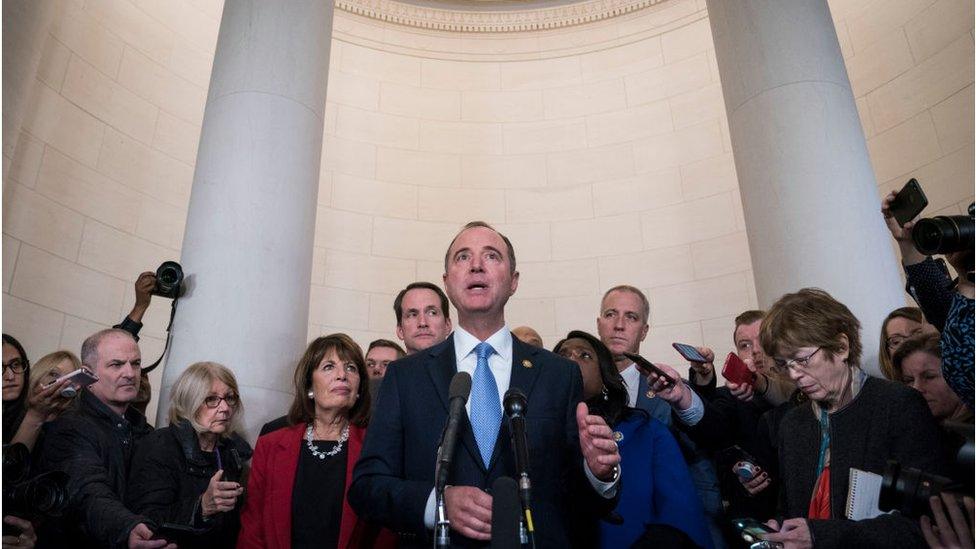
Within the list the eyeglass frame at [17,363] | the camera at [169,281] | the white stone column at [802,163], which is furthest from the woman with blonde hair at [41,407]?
the white stone column at [802,163]

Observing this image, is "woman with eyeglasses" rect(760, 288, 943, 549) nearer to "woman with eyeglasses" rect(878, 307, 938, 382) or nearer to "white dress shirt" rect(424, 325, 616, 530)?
"woman with eyeglasses" rect(878, 307, 938, 382)

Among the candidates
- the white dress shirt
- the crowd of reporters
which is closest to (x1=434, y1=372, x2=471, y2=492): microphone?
the white dress shirt

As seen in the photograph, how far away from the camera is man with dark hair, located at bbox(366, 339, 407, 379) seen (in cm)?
481

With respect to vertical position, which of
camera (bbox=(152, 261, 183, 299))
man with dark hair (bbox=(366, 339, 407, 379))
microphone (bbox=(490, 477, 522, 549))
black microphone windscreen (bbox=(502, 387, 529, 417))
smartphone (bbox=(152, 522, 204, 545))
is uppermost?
camera (bbox=(152, 261, 183, 299))

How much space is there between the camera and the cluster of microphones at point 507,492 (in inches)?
72.3

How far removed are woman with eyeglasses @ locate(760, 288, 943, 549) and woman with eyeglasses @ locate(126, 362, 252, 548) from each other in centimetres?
220

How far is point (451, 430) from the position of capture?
2031mm

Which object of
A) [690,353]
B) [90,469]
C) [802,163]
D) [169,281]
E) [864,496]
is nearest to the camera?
[864,496]

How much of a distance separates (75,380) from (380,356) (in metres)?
1.95

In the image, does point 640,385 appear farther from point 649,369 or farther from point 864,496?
point 864,496

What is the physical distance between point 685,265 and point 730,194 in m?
0.91

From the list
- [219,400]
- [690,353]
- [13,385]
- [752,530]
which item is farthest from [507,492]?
[13,385]

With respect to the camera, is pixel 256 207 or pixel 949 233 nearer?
pixel 949 233

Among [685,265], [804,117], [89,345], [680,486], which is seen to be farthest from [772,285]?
[89,345]
